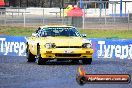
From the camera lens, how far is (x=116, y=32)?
135 ft

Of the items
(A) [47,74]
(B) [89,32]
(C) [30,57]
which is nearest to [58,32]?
(C) [30,57]

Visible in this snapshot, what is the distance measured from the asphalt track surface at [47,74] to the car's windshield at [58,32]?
1.01m

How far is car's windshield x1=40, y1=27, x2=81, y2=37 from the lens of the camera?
2120 centimetres

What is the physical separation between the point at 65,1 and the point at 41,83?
277 feet

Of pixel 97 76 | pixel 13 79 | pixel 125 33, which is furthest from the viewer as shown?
pixel 125 33

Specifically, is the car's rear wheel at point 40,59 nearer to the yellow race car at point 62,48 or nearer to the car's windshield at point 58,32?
the yellow race car at point 62,48

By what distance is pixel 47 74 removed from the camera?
55.5 feet

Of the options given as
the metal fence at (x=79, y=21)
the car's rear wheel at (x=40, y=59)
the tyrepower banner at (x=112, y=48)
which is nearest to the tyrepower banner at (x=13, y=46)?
the tyrepower banner at (x=112, y=48)

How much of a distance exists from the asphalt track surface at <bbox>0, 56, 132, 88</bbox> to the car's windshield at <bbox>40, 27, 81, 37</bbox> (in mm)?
1013

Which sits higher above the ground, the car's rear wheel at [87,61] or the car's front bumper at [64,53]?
the car's front bumper at [64,53]

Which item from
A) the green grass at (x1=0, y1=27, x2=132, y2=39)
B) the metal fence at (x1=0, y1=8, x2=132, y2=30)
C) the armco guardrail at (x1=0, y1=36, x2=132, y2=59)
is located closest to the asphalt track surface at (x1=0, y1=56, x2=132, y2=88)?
the armco guardrail at (x1=0, y1=36, x2=132, y2=59)

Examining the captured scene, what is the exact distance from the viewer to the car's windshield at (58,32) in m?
21.2

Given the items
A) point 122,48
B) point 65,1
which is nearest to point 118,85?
point 122,48

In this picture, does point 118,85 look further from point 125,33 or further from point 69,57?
point 125,33
